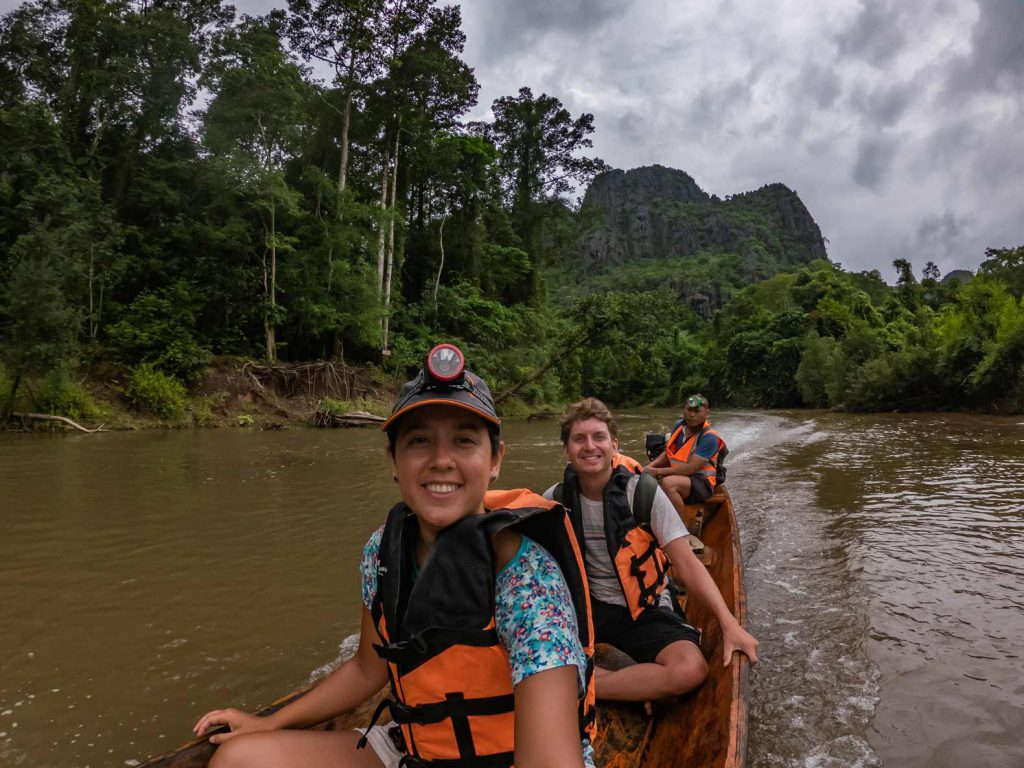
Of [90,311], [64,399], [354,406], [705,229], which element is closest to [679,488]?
[354,406]

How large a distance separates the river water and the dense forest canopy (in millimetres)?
8664

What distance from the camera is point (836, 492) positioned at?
27.8 ft

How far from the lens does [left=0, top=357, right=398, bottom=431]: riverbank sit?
45.5 feet

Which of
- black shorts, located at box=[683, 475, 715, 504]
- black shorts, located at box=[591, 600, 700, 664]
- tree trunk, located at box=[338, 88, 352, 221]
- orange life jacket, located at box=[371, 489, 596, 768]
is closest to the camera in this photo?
orange life jacket, located at box=[371, 489, 596, 768]

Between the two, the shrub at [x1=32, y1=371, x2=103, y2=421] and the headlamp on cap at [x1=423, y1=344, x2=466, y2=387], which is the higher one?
the headlamp on cap at [x1=423, y1=344, x2=466, y2=387]

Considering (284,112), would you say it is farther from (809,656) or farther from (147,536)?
(809,656)

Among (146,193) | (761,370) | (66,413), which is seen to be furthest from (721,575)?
(761,370)

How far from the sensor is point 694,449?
5840 millimetres

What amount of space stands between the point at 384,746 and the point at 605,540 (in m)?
1.49

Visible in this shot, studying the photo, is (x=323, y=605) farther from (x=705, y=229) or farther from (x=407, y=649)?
(x=705, y=229)

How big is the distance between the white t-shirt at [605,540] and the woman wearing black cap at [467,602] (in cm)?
140

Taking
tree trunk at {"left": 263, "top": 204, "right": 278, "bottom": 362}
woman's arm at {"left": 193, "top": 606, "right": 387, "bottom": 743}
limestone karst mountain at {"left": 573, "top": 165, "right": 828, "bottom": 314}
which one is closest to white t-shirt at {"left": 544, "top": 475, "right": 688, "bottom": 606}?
woman's arm at {"left": 193, "top": 606, "right": 387, "bottom": 743}

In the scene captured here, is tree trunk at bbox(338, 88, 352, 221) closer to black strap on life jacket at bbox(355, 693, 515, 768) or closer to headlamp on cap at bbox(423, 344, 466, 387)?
headlamp on cap at bbox(423, 344, 466, 387)

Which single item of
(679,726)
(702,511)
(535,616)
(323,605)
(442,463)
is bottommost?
(323,605)
